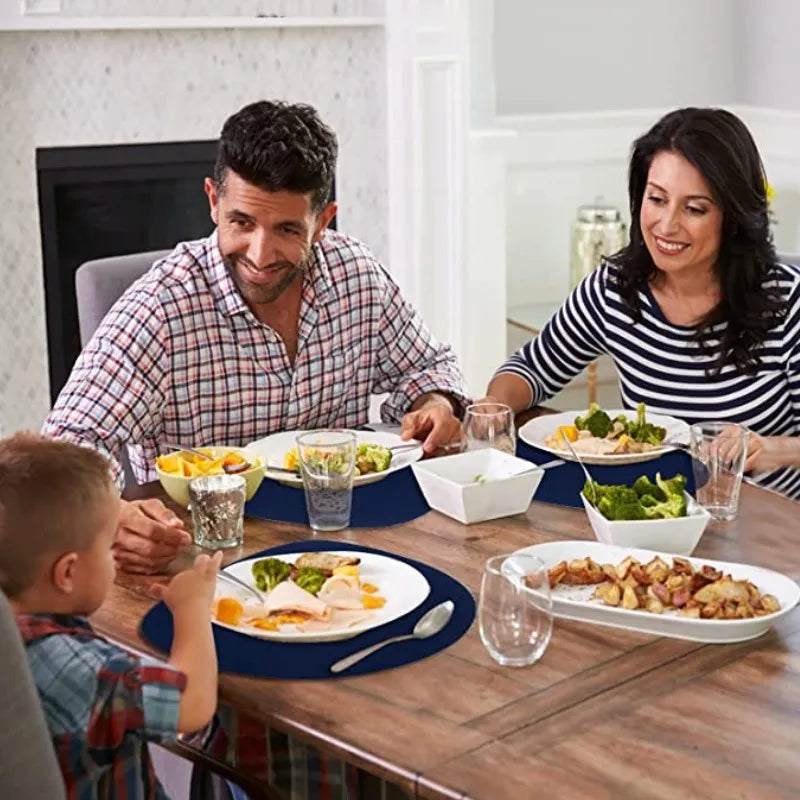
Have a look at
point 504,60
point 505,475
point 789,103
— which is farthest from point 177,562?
point 789,103

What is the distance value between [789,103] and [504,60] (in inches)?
38.3

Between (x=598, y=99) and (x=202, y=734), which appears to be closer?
(x=202, y=734)

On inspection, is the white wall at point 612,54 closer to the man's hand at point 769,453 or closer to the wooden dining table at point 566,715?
the man's hand at point 769,453

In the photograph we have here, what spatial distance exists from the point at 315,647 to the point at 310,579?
0.14 metres

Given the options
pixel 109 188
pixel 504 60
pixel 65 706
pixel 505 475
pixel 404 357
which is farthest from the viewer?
pixel 504 60

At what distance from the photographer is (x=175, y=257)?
246 cm

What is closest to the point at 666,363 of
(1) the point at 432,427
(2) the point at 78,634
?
(1) the point at 432,427

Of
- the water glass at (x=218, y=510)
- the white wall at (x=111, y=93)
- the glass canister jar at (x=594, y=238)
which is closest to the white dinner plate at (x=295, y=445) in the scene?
the water glass at (x=218, y=510)

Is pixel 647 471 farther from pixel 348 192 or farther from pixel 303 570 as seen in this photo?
pixel 348 192

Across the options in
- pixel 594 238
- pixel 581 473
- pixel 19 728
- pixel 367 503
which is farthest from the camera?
pixel 594 238

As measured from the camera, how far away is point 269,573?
70.6 inches

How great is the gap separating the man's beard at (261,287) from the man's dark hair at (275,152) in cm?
11

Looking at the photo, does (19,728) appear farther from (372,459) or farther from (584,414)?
(584,414)

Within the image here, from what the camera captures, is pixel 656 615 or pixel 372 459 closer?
pixel 656 615
